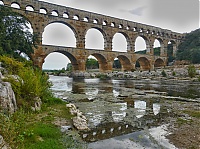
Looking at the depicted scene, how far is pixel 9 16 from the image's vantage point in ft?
65.2

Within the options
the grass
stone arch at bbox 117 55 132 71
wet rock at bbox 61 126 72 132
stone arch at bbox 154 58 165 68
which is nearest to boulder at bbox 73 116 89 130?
wet rock at bbox 61 126 72 132

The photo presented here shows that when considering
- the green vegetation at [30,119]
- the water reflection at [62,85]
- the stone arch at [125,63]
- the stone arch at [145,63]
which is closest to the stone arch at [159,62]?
the stone arch at [145,63]

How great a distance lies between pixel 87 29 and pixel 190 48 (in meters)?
31.4

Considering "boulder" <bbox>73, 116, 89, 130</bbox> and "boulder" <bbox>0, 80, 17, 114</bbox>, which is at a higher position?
"boulder" <bbox>0, 80, 17, 114</bbox>

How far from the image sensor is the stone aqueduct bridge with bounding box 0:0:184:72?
109ft

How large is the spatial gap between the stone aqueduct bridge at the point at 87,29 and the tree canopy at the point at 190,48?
510 centimetres

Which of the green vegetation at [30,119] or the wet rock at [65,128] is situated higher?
the green vegetation at [30,119]

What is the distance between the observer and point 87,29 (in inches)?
1563

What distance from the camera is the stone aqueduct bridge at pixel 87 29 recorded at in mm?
33112

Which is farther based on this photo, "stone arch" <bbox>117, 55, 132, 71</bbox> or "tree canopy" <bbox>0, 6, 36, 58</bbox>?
"stone arch" <bbox>117, 55, 132, 71</bbox>

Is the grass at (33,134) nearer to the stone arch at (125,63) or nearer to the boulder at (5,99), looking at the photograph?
the boulder at (5,99)

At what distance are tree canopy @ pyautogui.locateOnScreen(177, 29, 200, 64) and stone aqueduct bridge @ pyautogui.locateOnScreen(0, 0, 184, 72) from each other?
510 centimetres

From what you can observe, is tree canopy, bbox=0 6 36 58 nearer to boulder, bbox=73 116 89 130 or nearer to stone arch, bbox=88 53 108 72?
boulder, bbox=73 116 89 130

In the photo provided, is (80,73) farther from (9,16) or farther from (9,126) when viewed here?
(9,126)
